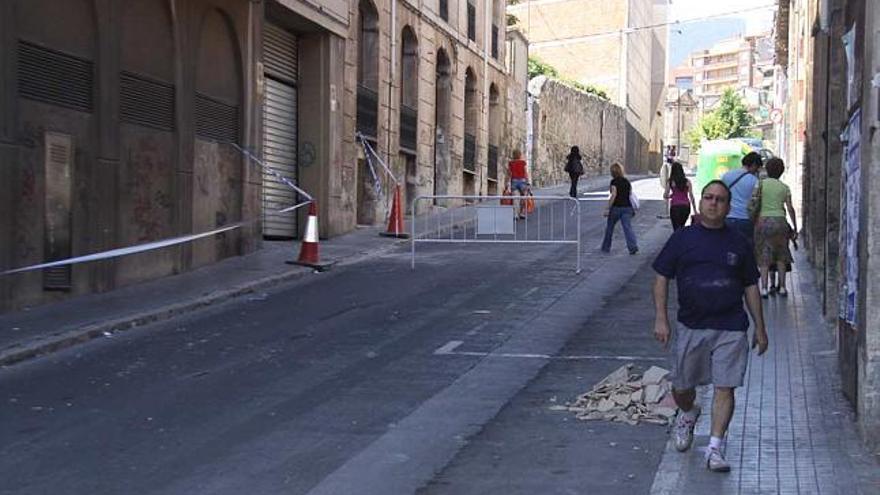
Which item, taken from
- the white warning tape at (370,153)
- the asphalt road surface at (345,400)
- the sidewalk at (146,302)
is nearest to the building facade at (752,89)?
the white warning tape at (370,153)

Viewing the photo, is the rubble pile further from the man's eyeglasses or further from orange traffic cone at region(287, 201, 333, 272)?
orange traffic cone at region(287, 201, 333, 272)

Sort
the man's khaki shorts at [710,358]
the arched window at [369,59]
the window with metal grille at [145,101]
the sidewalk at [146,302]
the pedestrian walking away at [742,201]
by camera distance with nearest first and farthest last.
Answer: the man's khaki shorts at [710,358], the sidewalk at [146,302], the pedestrian walking away at [742,201], the window with metal grille at [145,101], the arched window at [369,59]

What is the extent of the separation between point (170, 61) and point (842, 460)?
1200cm

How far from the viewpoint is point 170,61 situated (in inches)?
647

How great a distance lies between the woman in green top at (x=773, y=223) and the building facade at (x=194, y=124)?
312 inches

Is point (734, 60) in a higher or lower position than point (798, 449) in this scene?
higher

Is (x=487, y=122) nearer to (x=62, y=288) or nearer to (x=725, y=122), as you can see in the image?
(x=62, y=288)

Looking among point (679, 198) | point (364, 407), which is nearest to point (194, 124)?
point (679, 198)

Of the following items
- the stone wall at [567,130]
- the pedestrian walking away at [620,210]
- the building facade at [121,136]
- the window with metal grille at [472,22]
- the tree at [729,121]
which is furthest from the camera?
the tree at [729,121]

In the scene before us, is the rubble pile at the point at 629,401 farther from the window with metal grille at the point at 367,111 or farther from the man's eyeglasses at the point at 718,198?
the window with metal grille at the point at 367,111

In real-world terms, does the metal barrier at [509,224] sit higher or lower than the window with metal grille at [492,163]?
lower

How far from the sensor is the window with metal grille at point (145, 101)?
1511 centimetres

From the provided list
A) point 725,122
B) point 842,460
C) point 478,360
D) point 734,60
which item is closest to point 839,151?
point 478,360

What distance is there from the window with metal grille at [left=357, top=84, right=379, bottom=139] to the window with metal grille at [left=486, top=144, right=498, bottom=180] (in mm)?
12042
